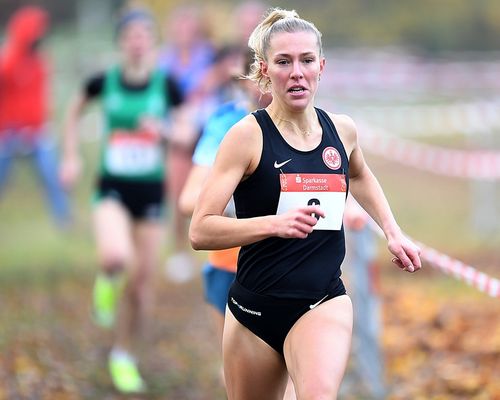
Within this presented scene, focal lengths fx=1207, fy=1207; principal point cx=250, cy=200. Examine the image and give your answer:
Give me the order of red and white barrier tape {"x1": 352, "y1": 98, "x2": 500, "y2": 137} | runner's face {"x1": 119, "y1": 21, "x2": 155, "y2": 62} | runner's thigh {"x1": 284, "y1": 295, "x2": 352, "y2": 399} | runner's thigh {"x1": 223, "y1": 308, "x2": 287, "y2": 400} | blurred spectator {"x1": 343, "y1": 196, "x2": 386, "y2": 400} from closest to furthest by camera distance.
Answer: runner's thigh {"x1": 284, "y1": 295, "x2": 352, "y2": 399}
runner's thigh {"x1": 223, "y1": 308, "x2": 287, "y2": 400}
blurred spectator {"x1": 343, "y1": 196, "x2": 386, "y2": 400}
runner's face {"x1": 119, "y1": 21, "x2": 155, "y2": 62}
red and white barrier tape {"x1": 352, "y1": 98, "x2": 500, "y2": 137}

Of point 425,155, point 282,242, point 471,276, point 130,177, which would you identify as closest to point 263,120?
point 282,242

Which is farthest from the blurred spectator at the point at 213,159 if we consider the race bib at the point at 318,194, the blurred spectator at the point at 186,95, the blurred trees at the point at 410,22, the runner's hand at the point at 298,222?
the blurred trees at the point at 410,22

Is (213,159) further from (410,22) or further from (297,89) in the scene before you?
(410,22)

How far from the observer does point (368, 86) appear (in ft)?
81.1

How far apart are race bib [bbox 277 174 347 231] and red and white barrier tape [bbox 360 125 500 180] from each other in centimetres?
1013

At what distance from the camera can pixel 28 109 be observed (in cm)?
1563

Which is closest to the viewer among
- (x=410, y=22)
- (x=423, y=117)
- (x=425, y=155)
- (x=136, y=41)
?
(x=136, y=41)

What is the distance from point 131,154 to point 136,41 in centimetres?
79

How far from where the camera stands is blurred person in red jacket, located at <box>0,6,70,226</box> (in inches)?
607

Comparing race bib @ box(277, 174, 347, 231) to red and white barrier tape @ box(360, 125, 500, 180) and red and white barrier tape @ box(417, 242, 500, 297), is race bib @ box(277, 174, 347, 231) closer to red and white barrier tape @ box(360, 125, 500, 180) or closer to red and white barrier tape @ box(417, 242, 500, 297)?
red and white barrier tape @ box(417, 242, 500, 297)

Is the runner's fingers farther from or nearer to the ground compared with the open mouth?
nearer to the ground

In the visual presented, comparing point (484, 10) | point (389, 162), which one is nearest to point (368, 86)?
point (389, 162)

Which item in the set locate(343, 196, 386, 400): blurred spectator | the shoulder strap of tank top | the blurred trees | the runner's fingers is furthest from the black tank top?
the blurred trees

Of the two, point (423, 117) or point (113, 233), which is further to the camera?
point (423, 117)
